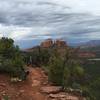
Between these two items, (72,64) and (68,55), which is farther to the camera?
(72,64)

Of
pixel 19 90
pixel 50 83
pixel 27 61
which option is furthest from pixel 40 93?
pixel 27 61

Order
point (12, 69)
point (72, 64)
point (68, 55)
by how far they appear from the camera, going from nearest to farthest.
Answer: point (12, 69)
point (68, 55)
point (72, 64)

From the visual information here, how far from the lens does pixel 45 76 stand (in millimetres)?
24375

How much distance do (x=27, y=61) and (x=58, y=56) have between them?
9305mm

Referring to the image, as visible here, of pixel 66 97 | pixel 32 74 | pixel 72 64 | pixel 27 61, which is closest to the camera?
pixel 66 97

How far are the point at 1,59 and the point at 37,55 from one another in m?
10.9

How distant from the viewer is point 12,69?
2114 cm

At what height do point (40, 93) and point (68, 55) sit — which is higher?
point (68, 55)

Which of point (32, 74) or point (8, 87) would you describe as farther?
point (32, 74)

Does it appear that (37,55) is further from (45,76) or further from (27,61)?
(45,76)

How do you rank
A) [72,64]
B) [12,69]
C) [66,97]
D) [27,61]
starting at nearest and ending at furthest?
[66,97]
[12,69]
[72,64]
[27,61]

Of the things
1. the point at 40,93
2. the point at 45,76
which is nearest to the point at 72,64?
the point at 45,76

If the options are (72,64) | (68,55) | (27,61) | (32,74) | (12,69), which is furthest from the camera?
(27,61)

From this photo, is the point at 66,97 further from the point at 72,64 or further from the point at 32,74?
the point at 72,64
